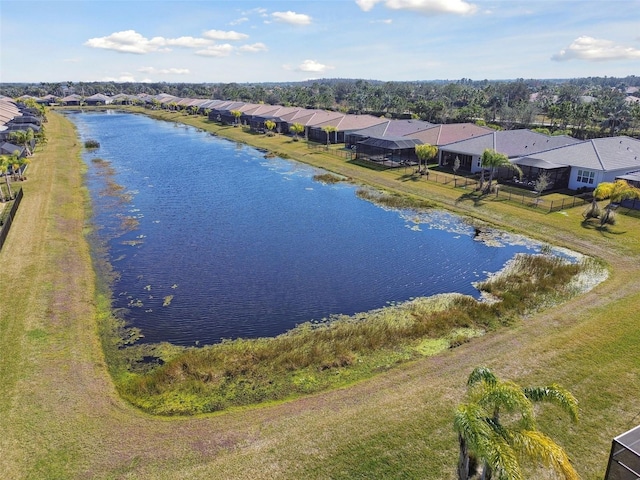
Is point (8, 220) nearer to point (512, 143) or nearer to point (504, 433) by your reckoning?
point (504, 433)

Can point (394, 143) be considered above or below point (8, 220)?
above

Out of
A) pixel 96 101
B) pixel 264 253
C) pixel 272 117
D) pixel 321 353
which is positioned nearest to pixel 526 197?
pixel 264 253

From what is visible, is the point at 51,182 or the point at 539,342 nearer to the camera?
the point at 539,342

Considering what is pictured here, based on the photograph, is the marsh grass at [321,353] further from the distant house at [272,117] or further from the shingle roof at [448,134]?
the distant house at [272,117]

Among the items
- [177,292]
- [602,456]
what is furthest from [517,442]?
[177,292]

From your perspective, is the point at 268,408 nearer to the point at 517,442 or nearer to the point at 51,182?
the point at 517,442
